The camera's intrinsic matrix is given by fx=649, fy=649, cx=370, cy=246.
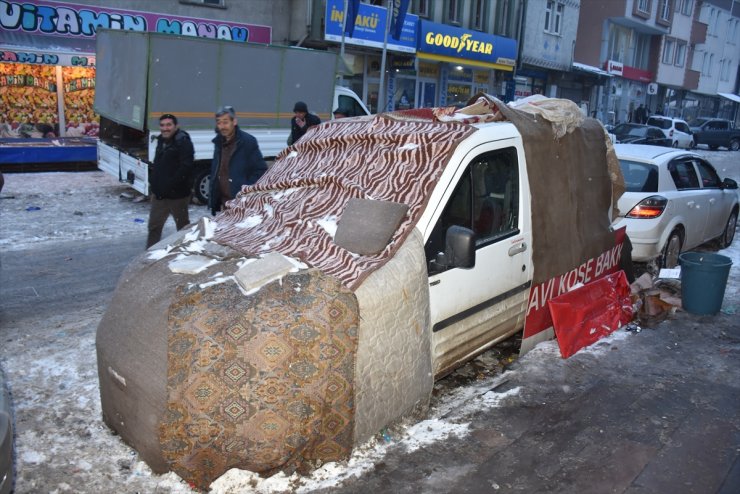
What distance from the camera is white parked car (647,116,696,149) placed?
3219 centimetres

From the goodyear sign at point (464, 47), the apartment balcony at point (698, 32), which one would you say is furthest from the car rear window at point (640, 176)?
the apartment balcony at point (698, 32)

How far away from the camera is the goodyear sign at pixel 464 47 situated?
26.2m

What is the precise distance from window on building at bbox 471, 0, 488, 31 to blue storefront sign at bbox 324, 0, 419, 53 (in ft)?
18.6

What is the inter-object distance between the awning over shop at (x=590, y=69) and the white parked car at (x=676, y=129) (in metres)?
5.54

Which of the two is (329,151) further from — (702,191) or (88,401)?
(702,191)

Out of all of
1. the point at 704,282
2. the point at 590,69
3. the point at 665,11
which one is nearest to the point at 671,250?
the point at 704,282

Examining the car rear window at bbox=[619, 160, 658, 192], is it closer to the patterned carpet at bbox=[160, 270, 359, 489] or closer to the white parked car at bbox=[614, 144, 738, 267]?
the white parked car at bbox=[614, 144, 738, 267]

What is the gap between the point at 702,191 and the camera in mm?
9148

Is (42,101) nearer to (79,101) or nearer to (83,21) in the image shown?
(79,101)

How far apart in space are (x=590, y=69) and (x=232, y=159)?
34973 mm

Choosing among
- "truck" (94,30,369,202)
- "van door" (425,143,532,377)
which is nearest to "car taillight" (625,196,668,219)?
"van door" (425,143,532,377)

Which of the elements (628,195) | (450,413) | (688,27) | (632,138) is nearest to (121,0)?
(628,195)

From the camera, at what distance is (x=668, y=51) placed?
48.1 meters

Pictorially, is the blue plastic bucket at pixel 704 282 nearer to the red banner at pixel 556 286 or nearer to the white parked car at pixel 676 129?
the red banner at pixel 556 286
